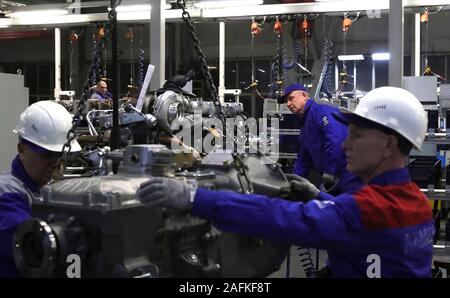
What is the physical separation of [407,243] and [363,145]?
366 mm

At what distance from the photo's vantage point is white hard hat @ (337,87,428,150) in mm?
1968

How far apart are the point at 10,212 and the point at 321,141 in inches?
151

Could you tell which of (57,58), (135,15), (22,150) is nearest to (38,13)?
(57,58)

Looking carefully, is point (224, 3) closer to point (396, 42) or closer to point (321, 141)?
point (396, 42)

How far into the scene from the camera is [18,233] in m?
1.68

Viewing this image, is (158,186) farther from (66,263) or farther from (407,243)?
(407,243)

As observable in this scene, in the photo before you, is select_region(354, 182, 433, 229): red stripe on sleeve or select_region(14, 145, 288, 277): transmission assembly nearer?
select_region(14, 145, 288, 277): transmission assembly

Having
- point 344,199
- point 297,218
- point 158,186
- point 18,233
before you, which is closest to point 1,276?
point 18,233

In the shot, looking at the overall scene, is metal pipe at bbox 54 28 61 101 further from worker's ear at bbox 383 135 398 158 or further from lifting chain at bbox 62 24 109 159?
worker's ear at bbox 383 135 398 158

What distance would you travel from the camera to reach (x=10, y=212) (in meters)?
1.91

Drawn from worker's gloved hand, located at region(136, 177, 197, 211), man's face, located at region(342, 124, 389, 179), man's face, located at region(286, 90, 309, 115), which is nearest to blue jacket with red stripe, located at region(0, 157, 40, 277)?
worker's gloved hand, located at region(136, 177, 197, 211)

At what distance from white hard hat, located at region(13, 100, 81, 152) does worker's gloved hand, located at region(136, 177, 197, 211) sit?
0.70 m

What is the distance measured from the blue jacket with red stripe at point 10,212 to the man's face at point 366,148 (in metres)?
1.11

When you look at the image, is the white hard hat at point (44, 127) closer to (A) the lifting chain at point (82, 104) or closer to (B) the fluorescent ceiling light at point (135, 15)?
(A) the lifting chain at point (82, 104)
